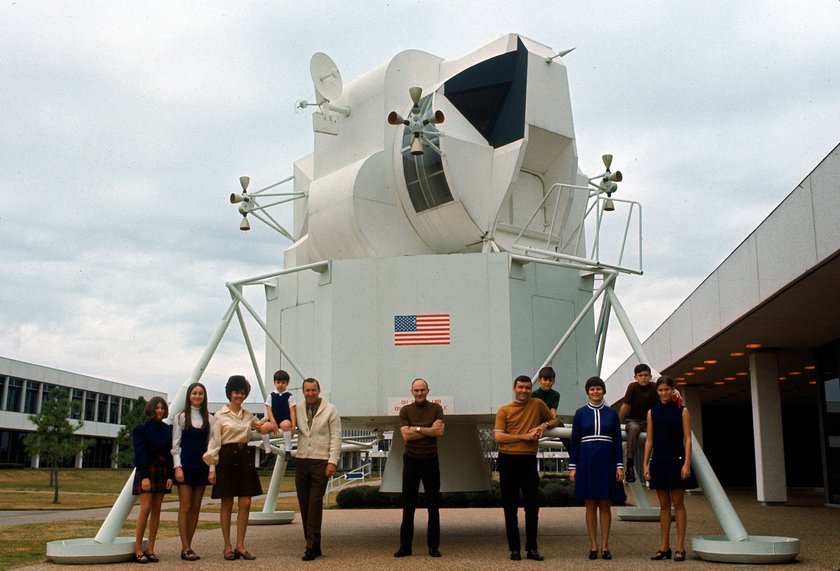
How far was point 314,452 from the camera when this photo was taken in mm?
10766

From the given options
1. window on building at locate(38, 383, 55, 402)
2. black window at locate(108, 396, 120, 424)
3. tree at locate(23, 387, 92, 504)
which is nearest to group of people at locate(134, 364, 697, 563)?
tree at locate(23, 387, 92, 504)

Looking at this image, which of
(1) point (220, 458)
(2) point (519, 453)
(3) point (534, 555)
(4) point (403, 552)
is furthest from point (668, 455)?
(1) point (220, 458)

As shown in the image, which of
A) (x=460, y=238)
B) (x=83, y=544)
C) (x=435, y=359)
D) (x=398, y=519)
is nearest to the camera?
(x=83, y=544)

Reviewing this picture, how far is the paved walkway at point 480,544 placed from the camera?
394 inches

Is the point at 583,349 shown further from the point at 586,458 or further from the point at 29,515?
the point at 29,515

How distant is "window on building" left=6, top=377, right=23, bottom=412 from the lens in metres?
67.4

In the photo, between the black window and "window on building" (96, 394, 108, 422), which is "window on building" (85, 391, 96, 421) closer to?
"window on building" (96, 394, 108, 422)

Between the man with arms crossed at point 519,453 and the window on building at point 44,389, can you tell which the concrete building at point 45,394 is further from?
the man with arms crossed at point 519,453

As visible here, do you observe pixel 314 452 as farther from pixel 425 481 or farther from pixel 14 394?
pixel 14 394

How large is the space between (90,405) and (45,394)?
928cm

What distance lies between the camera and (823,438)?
76.9ft

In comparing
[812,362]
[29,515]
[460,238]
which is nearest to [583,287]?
[460,238]

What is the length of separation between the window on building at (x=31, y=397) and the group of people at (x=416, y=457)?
216 ft

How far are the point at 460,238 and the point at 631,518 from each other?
26.0ft
